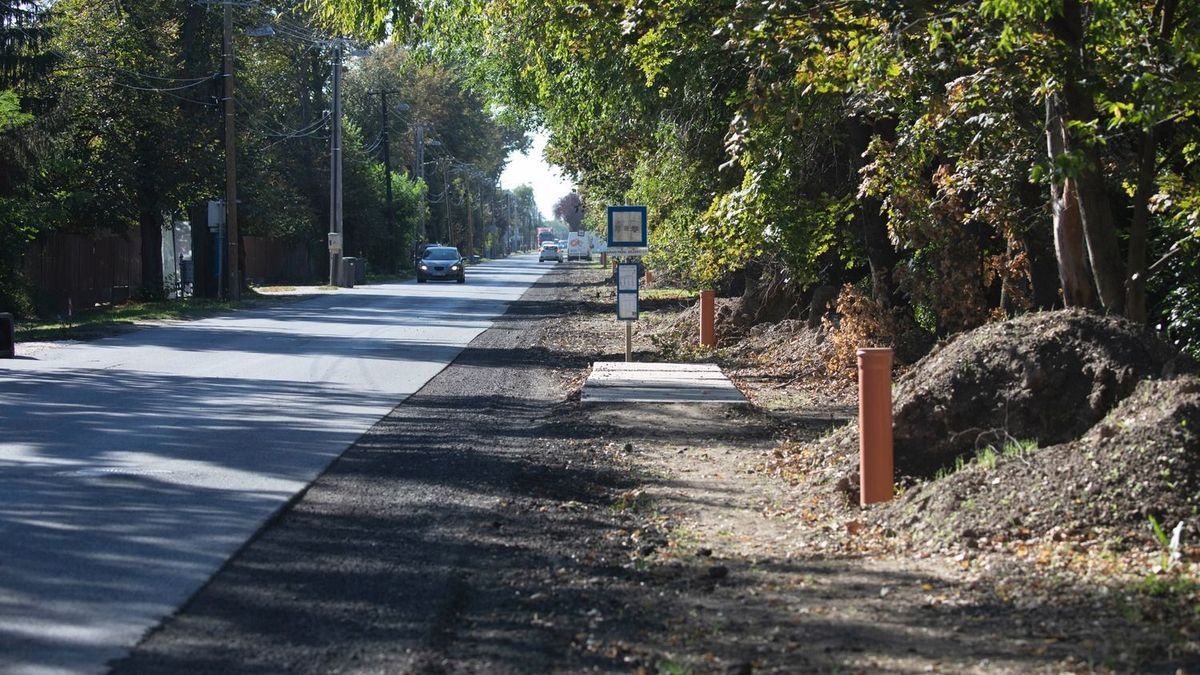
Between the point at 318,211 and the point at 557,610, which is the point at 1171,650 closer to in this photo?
the point at 557,610

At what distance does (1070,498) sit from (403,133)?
90475 mm

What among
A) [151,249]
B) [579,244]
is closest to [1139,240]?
[151,249]

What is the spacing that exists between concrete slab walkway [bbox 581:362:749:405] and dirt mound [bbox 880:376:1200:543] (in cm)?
657

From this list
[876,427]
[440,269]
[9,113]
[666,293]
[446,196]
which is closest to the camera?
[876,427]

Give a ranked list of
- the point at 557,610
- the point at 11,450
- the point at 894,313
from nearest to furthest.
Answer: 1. the point at 557,610
2. the point at 11,450
3. the point at 894,313

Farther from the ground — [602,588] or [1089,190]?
[1089,190]

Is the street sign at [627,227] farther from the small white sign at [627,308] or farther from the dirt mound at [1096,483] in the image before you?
the dirt mound at [1096,483]

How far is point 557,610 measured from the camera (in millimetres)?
6188

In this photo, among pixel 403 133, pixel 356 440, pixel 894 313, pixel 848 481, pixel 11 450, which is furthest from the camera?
pixel 403 133

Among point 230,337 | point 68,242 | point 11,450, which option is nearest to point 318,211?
point 68,242

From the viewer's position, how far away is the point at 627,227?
733 inches

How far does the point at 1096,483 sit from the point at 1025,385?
182 centimetres

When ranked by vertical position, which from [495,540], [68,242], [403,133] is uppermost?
[403,133]

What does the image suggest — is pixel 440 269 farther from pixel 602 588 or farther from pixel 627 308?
pixel 602 588
